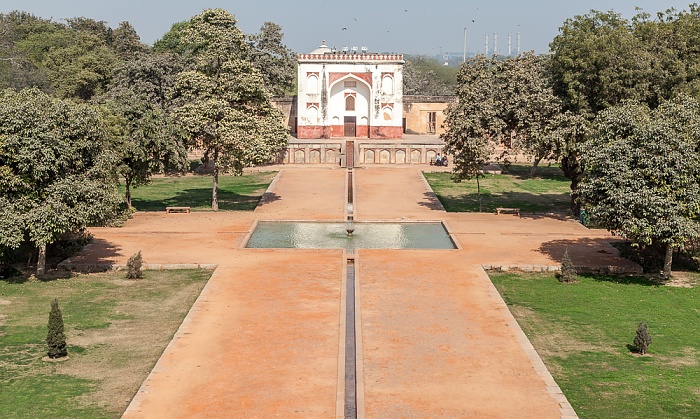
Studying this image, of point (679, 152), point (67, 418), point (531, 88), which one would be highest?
point (531, 88)

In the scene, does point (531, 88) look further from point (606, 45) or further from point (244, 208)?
point (244, 208)

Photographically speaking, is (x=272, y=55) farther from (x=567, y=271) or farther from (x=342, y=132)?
(x=567, y=271)

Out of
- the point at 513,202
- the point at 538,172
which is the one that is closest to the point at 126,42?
the point at 538,172

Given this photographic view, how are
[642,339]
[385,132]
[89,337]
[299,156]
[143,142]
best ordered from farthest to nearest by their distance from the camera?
[385,132] → [299,156] → [143,142] → [89,337] → [642,339]

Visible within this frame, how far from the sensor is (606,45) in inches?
1726

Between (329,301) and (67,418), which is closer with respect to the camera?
(67,418)

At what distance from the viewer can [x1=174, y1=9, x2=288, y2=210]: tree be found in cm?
4325

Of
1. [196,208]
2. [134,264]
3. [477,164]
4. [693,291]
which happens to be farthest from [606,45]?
[134,264]

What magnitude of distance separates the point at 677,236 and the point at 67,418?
20194 millimetres

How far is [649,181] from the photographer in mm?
29953

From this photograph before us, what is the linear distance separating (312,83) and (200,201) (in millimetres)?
27166

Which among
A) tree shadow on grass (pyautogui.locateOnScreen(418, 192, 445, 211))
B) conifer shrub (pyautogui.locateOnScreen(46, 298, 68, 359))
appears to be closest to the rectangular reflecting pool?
tree shadow on grass (pyautogui.locateOnScreen(418, 192, 445, 211))

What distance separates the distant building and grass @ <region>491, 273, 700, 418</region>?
143 ft

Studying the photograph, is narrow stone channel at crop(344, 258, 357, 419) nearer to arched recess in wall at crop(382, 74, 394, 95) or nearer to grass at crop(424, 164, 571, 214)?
grass at crop(424, 164, 571, 214)
